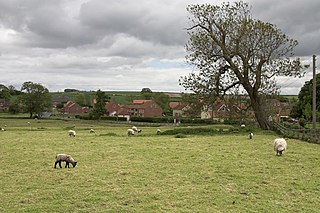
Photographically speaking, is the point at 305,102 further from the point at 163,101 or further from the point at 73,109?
the point at 73,109

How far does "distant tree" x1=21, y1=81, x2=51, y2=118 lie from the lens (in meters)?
119

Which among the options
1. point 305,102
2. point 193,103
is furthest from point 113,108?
point 193,103

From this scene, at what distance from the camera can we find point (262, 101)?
4231 cm

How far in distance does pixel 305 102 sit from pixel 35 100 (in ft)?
269

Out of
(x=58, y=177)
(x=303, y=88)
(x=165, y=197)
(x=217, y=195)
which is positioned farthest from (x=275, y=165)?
(x=303, y=88)

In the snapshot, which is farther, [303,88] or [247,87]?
[303,88]

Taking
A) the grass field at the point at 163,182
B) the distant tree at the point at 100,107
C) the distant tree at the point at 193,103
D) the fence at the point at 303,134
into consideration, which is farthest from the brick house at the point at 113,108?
the grass field at the point at 163,182

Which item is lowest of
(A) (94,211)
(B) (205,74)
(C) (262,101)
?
(A) (94,211)

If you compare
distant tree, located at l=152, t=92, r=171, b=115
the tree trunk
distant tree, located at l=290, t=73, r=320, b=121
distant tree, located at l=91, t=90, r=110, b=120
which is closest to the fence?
the tree trunk

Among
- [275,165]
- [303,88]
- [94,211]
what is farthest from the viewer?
[303,88]

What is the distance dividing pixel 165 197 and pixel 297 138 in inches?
995

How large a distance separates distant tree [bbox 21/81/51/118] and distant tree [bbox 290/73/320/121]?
76.1 metres

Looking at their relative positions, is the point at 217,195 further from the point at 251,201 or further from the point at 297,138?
the point at 297,138

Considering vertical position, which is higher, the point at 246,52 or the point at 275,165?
the point at 246,52
